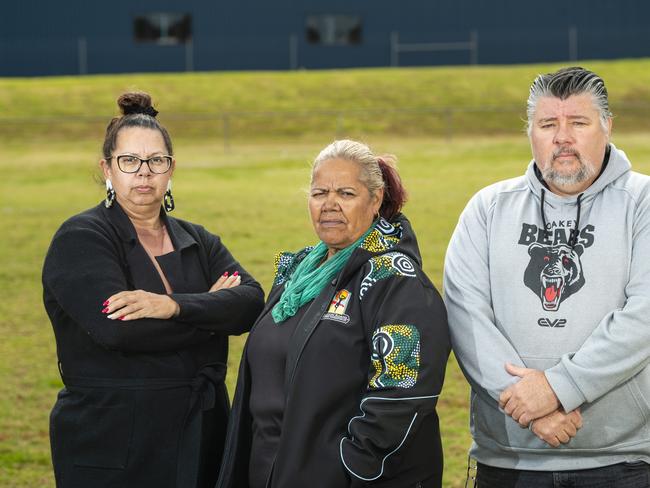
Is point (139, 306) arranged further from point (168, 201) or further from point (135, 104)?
point (135, 104)

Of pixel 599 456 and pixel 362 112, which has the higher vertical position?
pixel 362 112

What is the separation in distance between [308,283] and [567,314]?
0.84m

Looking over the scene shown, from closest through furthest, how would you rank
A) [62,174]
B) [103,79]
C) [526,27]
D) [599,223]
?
[599,223] < [62,174] < [103,79] < [526,27]

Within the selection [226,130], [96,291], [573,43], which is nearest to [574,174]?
[96,291]

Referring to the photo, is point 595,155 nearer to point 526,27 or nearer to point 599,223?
point 599,223

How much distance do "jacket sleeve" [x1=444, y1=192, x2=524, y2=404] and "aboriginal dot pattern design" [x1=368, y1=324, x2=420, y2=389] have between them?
0.32 m

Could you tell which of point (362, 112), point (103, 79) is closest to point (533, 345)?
point (362, 112)

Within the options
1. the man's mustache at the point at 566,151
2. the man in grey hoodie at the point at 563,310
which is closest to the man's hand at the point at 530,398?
the man in grey hoodie at the point at 563,310

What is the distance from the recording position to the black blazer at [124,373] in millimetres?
3744

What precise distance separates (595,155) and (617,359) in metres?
0.67

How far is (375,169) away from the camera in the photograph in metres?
3.66

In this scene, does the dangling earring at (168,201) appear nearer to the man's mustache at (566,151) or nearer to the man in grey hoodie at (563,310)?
the man in grey hoodie at (563,310)

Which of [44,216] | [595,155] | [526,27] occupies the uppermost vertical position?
[526,27]

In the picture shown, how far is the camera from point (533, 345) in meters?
3.51
